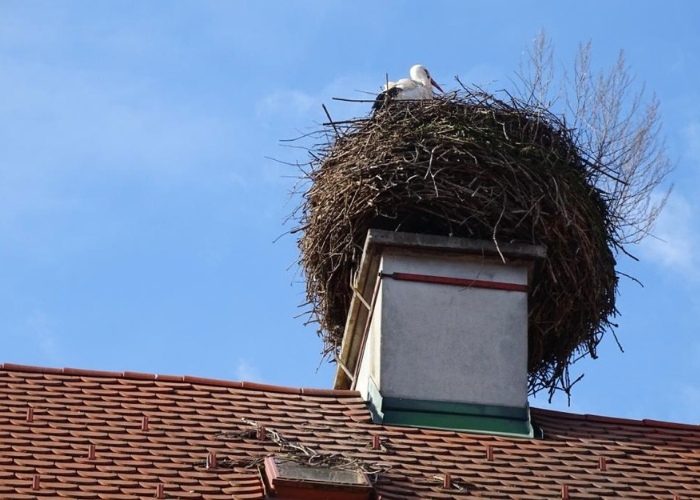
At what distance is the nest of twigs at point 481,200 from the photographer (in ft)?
34.7

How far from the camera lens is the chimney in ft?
30.8

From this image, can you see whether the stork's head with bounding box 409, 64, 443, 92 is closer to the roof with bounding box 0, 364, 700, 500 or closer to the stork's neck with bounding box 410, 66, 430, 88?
the stork's neck with bounding box 410, 66, 430, 88

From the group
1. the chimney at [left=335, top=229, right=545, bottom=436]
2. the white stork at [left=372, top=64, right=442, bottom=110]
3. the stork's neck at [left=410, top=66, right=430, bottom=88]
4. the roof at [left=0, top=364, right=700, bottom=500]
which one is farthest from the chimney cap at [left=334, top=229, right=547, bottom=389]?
the stork's neck at [left=410, top=66, right=430, bottom=88]

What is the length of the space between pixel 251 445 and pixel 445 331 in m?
1.73

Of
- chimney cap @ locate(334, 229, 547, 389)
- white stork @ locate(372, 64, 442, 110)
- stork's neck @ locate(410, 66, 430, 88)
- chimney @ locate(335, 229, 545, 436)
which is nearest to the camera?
chimney @ locate(335, 229, 545, 436)

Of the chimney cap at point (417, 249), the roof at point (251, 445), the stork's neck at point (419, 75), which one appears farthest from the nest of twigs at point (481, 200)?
the stork's neck at point (419, 75)

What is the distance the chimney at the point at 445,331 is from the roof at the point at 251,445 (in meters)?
0.21

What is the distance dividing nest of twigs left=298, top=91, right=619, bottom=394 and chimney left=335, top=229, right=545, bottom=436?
33 cm

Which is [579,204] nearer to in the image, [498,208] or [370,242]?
[498,208]

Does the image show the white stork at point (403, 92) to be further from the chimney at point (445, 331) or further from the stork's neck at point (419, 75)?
the chimney at point (445, 331)

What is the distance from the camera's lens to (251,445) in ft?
27.7

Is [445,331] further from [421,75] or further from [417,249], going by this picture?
Answer: [421,75]

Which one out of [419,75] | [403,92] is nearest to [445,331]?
[403,92]

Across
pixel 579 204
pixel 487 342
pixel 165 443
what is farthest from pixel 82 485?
pixel 579 204
